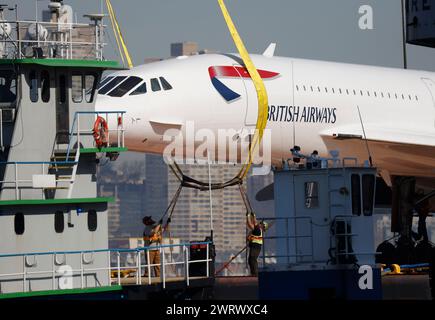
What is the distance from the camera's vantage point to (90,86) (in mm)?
37656

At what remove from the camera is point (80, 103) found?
1479 inches

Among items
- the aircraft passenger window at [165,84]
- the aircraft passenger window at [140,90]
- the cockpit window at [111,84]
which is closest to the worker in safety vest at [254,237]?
the aircraft passenger window at [140,90]

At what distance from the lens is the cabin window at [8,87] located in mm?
36875

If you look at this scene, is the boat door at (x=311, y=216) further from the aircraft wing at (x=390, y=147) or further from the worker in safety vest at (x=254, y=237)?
the aircraft wing at (x=390, y=147)

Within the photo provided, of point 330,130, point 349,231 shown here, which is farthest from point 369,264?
point 330,130

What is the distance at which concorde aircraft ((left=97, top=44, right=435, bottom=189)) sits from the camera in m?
51.5

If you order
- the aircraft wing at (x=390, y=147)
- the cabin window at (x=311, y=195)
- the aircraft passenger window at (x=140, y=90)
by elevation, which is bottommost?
the cabin window at (x=311, y=195)

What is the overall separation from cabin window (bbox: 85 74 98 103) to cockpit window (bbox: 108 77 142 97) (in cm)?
1301

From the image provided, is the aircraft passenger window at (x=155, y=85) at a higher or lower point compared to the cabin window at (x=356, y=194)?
higher

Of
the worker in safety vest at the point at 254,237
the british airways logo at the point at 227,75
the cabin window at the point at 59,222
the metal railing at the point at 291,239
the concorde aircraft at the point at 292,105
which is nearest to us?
the cabin window at the point at 59,222

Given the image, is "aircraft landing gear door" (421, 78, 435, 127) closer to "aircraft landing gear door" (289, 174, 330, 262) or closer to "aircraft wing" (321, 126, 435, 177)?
"aircraft wing" (321, 126, 435, 177)

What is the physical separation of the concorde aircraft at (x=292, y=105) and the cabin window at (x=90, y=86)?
11637 mm

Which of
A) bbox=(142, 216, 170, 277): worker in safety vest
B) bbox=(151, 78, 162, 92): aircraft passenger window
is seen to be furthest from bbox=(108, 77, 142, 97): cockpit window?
bbox=(142, 216, 170, 277): worker in safety vest
